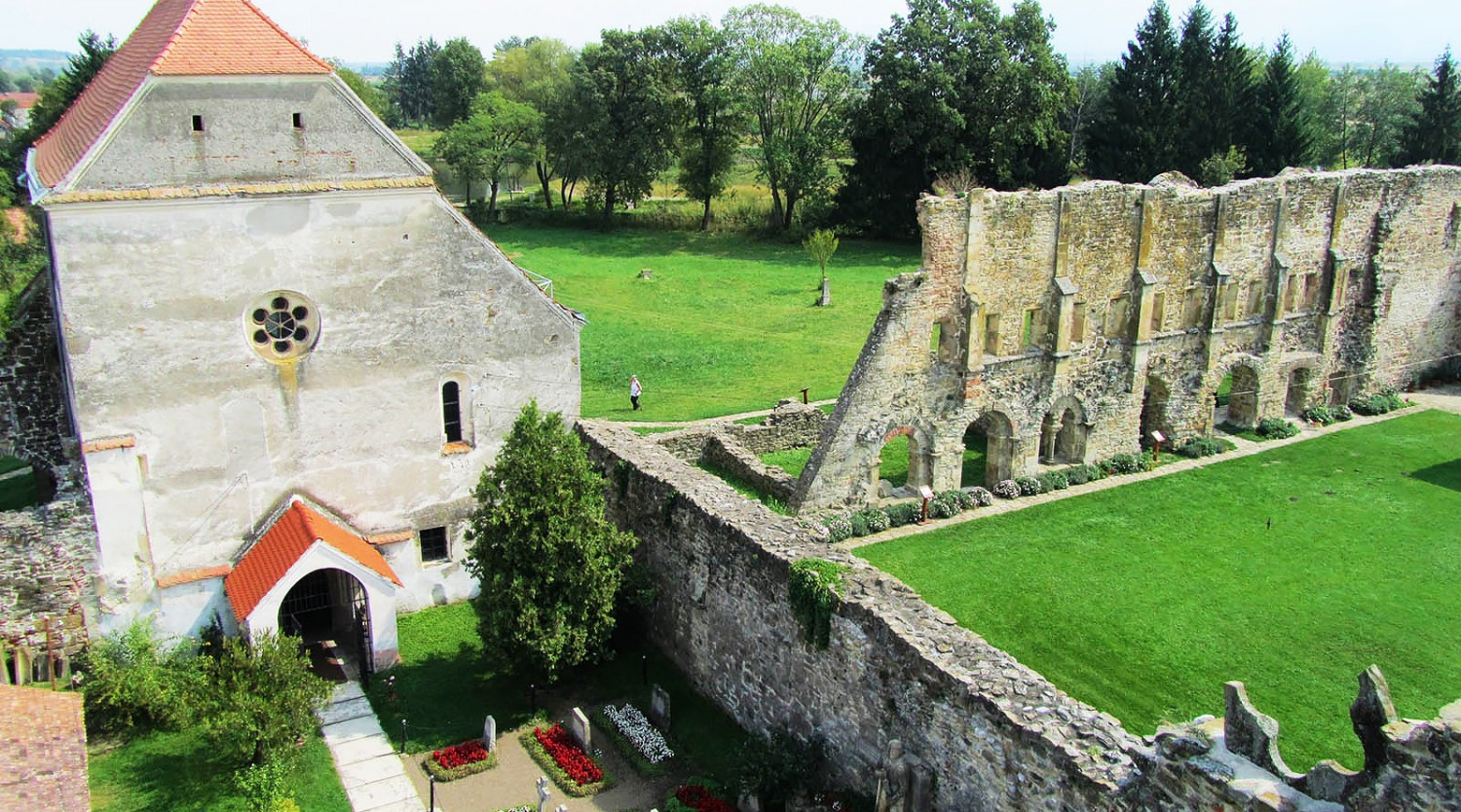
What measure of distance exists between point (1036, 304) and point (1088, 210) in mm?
2642

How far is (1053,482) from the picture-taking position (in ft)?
92.0

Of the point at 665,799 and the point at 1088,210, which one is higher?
the point at 1088,210

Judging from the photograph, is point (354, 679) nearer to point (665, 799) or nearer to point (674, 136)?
point (665, 799)

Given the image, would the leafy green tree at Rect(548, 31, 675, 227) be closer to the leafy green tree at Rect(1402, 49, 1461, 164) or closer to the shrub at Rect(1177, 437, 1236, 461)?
the leafy green tree at Rect(1402, 49, 1461, 164)

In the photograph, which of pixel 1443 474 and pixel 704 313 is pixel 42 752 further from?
pixel 704 313

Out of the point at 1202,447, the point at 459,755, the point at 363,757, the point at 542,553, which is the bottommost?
the point at 363,757

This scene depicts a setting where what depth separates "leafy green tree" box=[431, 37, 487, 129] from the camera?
327 feet

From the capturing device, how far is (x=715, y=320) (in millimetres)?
46469

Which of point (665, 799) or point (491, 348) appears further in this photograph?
point (491, 348)

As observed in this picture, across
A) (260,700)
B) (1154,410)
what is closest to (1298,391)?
(1154,410)

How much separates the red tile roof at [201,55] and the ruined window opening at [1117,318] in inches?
783

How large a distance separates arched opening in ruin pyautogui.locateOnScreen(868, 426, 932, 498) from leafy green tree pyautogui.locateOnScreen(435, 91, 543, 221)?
1896 inches

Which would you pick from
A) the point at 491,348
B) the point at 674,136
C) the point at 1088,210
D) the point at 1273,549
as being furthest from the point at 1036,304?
the point at 674,136

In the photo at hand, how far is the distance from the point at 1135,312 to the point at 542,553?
59.9 ft
